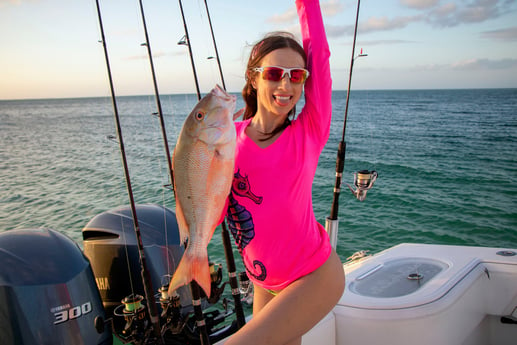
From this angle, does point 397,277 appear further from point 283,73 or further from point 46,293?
point 46,293

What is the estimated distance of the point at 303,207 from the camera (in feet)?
5.47

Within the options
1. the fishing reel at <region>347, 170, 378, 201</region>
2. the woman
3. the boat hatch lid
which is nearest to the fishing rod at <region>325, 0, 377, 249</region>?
the fishing reel at <region>347, 170, 378, 201</region>

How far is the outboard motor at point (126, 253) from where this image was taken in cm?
351

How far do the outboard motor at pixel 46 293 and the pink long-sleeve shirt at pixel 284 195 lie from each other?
1786 mm

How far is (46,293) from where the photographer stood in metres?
2.75

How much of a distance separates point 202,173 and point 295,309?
628 mm

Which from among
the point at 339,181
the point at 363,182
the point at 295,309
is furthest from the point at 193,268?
the point at 363,182

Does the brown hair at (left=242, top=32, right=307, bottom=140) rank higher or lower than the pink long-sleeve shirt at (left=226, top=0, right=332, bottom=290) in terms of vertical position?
higher

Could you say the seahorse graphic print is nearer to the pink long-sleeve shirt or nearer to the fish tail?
the pink long-sleeve shirt

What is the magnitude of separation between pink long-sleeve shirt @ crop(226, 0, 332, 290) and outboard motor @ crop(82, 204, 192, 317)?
2.07 m

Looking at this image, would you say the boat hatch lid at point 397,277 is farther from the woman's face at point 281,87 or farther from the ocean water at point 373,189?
the ocean water at point 373,189

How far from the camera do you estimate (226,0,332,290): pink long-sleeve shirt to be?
1.61 m

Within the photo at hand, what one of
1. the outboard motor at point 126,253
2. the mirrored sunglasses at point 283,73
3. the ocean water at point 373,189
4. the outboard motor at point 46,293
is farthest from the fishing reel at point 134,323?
the mirrored sunglasses at point 283,73

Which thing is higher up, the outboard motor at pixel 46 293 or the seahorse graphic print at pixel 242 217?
the seahorse graphic print at pixel 242 217
